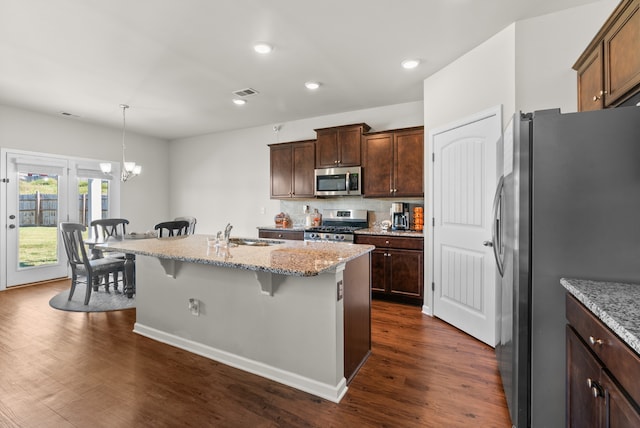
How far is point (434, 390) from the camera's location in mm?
2035

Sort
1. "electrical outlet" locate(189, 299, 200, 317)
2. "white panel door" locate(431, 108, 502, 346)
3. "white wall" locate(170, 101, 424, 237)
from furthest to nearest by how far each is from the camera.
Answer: "white wall" locate(170, 101, 424, 237)
"white panel door" locate(431, 108, 502, 346)
"electrical outlet" locate(189, 299, 200, 317)

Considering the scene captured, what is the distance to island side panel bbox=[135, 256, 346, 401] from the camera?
196cm

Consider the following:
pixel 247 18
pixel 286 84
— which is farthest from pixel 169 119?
pixel 247 18

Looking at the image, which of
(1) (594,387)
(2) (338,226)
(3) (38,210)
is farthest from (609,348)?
(3) (38,210)

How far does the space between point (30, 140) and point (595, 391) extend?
22.1 feet

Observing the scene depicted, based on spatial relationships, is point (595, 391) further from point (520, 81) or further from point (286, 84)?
point (286, 84)

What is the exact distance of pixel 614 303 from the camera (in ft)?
3.67

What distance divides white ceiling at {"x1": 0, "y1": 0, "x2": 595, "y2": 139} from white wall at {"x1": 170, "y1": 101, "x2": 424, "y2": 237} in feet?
3.18

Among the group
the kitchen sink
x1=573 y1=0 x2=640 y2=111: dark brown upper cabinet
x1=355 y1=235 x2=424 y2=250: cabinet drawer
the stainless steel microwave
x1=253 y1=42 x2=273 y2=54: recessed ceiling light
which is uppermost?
x1=253 y1=42 x2=273 y2=54: recessed ceiling light

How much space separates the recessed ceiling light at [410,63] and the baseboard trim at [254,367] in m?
2.96

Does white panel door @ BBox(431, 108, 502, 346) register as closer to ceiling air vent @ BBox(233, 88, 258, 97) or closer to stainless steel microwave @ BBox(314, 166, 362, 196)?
stainless steel microwave @ BBox(314, 166, 362, 196)

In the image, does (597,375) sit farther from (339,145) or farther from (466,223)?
(339,145)

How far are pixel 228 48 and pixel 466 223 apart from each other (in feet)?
9.17

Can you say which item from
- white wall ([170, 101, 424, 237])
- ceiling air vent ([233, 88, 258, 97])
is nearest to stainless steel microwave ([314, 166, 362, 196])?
white wall ([170, 101, 424, 237])
